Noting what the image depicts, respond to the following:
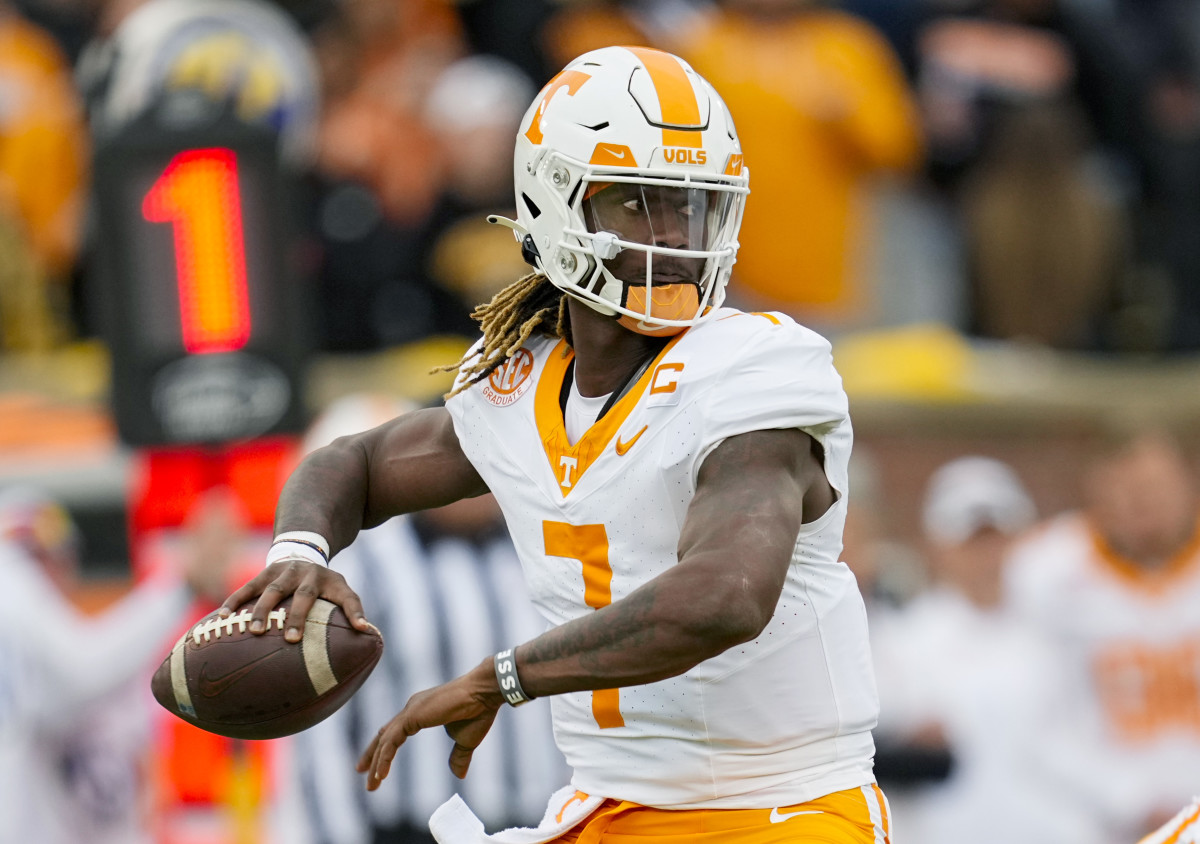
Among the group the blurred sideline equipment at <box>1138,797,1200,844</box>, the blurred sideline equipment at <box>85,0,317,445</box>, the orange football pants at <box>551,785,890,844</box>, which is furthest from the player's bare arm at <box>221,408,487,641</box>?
the blurred sideline equipment at <box>85,0,317,445</box>

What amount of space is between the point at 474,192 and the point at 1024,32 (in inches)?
104

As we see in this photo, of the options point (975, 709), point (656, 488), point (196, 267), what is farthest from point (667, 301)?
point (975, 709)

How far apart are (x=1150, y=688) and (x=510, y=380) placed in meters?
4.26

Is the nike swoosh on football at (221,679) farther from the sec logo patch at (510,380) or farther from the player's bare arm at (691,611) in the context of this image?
the sec logo patch at (510,380)

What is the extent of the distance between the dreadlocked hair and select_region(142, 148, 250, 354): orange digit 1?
2.49 meters


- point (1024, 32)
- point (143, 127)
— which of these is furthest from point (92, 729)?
point (1024, 32)

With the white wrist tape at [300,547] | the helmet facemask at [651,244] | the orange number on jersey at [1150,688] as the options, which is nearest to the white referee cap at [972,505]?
the orange number on jersey at [1150,688]

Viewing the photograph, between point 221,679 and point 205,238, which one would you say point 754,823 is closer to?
point 221,679

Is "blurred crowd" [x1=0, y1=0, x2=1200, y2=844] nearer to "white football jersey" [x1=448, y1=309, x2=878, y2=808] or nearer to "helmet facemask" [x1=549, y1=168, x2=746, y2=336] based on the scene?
"helmet facemask" [x1=549, y1=168, x2=746, y2=336]

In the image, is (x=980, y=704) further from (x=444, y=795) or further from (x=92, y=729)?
(x=92, y=729)

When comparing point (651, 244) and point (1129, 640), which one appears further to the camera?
point (1129, 640)

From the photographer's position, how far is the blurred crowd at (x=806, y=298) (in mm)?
6707

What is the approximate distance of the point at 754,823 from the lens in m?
3.28

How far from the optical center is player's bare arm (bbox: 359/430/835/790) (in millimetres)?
2857
